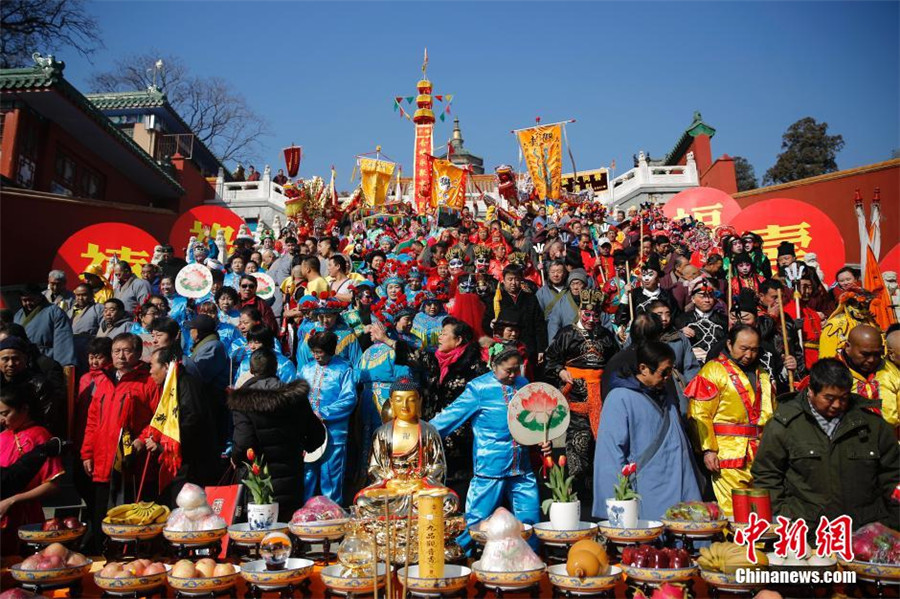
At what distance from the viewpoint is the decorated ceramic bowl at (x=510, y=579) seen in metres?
3.03

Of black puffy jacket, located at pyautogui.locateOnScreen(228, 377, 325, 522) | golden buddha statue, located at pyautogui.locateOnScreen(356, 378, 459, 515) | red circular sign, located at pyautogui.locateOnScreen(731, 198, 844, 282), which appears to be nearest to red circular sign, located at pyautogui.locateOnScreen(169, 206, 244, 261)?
red circular sign, located at pyautogui.locateOnScreen(731, 198, 844, 282)

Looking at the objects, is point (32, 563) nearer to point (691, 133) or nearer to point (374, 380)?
point (374, 380)

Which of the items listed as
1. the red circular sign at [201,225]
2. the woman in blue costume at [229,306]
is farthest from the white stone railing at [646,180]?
the woman in blue costume at [229,306]

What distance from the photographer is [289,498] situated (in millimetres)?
5000

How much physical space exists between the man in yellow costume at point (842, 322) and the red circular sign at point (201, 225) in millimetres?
11344

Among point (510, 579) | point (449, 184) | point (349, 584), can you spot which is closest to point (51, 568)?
point (349, 584)

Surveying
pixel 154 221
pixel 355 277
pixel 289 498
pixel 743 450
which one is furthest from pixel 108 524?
pixel 154 221

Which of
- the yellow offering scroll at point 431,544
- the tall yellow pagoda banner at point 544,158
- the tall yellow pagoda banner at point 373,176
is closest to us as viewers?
the yellow offering scroll at point 431,544

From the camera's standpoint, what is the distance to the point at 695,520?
11.5 ft

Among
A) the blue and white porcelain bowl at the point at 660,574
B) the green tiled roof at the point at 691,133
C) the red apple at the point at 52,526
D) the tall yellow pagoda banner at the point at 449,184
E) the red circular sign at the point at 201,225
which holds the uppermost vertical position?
the green tiled roof at the point at 691,133

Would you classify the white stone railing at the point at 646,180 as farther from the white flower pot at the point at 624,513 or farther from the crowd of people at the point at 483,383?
the white flower pot at the point at 624,513

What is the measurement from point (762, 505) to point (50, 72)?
13.9 metres

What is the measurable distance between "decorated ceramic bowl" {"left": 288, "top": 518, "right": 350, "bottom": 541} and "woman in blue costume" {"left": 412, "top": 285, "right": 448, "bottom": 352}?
3.59 meters

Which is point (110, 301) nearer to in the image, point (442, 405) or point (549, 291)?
point (442, 405)
